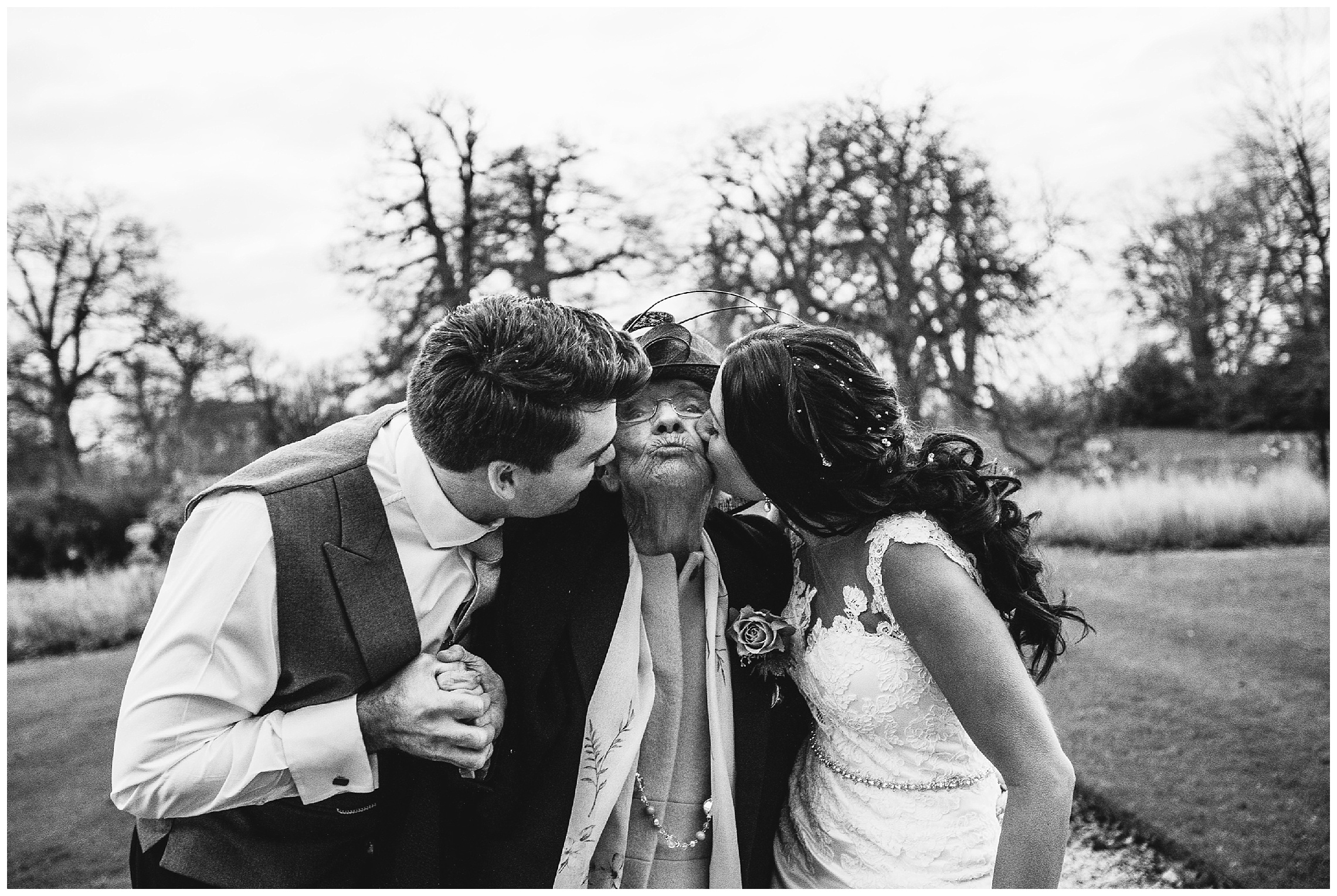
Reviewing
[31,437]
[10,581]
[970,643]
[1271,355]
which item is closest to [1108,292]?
[1271,355]

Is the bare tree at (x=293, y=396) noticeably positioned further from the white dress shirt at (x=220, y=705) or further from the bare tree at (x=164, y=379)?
the white dress shirt at (x=220, y=705)

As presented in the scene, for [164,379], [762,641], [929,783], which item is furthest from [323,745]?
[164,379]

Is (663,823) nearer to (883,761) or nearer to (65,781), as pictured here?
(883,761)

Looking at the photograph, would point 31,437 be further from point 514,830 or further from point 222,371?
point 514,830

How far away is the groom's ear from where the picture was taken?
2.07m

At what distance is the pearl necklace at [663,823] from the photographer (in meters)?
2.23

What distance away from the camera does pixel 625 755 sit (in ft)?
6.90

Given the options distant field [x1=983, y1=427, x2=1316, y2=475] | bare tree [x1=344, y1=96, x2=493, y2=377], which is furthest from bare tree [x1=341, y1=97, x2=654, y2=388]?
distant field [x1=983, y1=427, x2=1316, y2=475]

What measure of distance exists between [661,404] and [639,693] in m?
0.70

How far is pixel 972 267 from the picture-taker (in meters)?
14.4

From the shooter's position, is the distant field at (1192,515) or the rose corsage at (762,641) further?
the distant field at (1192,515)

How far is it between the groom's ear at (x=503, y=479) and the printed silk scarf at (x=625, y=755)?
1.11 feet

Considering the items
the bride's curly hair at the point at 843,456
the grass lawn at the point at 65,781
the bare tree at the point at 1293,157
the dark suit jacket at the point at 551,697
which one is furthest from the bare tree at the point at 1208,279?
the grass lawn at the point at 65,781

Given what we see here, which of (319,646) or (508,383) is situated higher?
(508,383)
